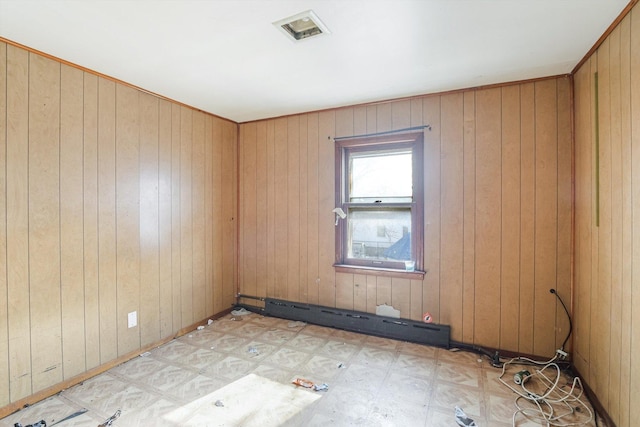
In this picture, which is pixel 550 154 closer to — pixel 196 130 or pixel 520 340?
pixel 520 340

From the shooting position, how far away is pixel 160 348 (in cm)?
290

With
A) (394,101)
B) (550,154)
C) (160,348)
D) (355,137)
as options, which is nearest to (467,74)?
(394,101)

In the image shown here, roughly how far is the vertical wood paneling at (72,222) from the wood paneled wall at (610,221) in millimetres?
3568

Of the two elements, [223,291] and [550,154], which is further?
[223,291]

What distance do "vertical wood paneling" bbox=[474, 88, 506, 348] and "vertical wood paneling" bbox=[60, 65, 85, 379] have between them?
10.9 feet

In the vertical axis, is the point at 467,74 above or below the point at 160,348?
above

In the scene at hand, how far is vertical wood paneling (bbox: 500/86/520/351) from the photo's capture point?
8.73 ft

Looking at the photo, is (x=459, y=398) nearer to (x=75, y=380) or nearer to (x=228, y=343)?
(x=228, y=343)

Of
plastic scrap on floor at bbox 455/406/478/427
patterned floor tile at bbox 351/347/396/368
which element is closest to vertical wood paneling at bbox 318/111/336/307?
patterned floor tile at bbox 351/347/396/368

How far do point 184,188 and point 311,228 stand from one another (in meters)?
1.45

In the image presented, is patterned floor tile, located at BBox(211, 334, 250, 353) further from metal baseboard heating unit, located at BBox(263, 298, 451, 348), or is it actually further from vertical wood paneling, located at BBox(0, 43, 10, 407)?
vertical wood paneling, located at BBox(0, 43, 10, 407)

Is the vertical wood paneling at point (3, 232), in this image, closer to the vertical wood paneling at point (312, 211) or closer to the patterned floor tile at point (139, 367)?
the patterned floor tile at point (139, 367)

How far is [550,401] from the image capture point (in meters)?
2.06

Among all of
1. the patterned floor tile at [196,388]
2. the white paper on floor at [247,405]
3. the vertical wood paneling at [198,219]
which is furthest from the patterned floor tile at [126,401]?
the vertical wood paneling at [198,219]
